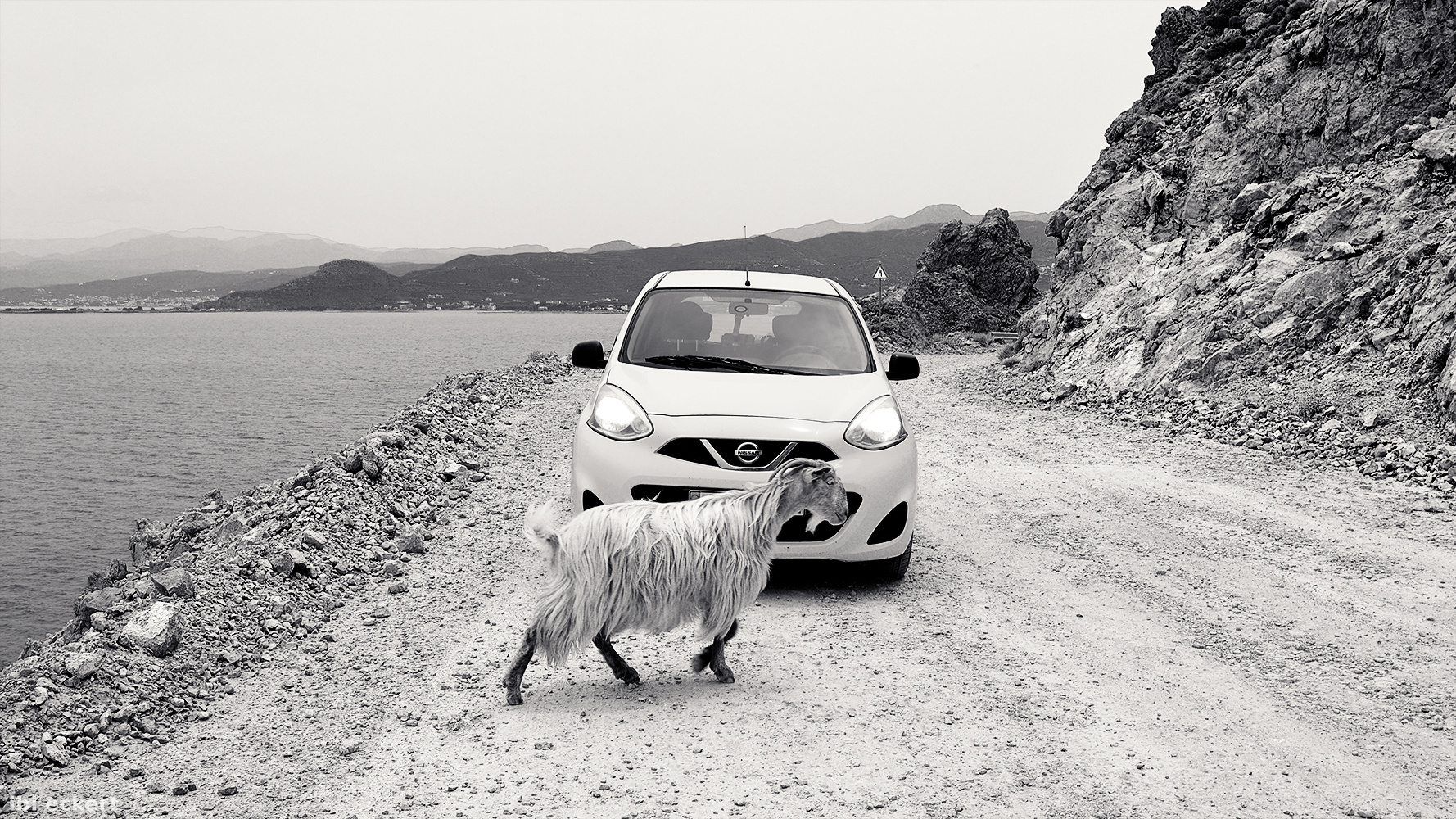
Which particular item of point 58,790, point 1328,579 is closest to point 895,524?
point 1328,579

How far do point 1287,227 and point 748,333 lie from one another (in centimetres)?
1484

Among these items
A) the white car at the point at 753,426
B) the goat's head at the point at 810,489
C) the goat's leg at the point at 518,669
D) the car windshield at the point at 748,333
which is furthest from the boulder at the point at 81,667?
the car windshield at the point at 748,333

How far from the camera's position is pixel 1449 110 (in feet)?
60.1

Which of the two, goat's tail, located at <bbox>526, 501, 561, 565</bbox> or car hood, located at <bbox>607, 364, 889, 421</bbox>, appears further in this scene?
car hood, located at <bbox>607, 364, 889, 421</bbox>

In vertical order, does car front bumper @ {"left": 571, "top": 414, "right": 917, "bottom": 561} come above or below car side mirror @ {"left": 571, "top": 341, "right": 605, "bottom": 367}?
below

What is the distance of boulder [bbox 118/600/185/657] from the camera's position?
19.1 ft

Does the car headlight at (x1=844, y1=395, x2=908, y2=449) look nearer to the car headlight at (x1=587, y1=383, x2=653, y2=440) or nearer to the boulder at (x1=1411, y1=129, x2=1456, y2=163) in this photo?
the car headlight at (x1=587, y1=383, x2=653, y2=440)

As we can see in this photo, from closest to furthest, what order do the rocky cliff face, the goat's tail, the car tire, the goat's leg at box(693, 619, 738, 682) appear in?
the goat's tail, the goat's leg at box(693, 619, 738, 682), the car tire, the rocky cliff face

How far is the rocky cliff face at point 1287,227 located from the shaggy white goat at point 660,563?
10589 mm

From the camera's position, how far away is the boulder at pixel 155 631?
5.82 metres

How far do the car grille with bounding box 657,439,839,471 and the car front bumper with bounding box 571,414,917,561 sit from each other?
3cm

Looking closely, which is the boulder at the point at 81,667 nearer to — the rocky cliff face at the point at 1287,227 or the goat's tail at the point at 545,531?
the goat's tail at the point at 545,531

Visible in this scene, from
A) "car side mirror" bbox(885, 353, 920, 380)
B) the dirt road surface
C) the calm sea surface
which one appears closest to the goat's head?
the dirt road surface

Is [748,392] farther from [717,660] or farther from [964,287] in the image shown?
[964,287]
